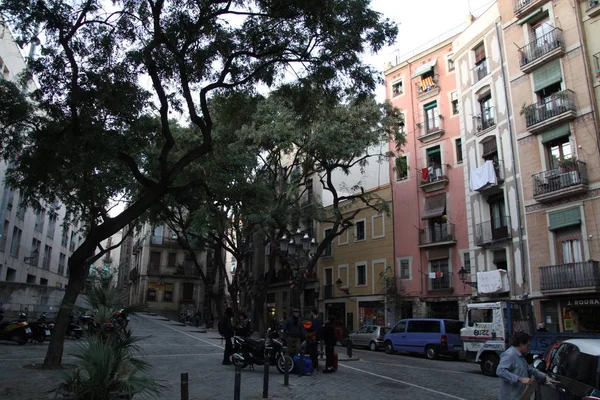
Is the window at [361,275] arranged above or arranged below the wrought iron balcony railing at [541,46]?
below

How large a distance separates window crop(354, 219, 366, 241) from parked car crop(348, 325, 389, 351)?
358 inches

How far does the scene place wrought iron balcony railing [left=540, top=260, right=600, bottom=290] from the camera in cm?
1961

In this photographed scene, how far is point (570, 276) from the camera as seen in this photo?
20422 millimetres

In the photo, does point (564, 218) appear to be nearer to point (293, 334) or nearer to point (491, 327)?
point (491, 327)

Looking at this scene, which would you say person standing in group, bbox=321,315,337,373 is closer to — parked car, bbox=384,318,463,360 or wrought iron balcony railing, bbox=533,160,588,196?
parked car, bbox=384,318,463,360

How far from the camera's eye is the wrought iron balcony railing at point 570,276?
19.6m

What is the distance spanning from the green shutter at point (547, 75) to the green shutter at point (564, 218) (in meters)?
6.08

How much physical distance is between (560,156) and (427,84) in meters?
11.5

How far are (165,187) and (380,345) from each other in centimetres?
1649

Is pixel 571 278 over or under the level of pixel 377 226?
under

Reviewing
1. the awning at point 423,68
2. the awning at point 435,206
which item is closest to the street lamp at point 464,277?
the awning at point 435,206

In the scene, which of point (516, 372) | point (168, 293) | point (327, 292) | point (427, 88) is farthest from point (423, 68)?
point (168, 293)

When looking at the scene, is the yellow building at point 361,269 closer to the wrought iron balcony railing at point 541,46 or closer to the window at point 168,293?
the wrought iron balcony railing at point 541,46

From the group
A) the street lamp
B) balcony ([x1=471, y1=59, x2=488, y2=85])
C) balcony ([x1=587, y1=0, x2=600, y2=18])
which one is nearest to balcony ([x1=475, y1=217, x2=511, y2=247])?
the street lamp
